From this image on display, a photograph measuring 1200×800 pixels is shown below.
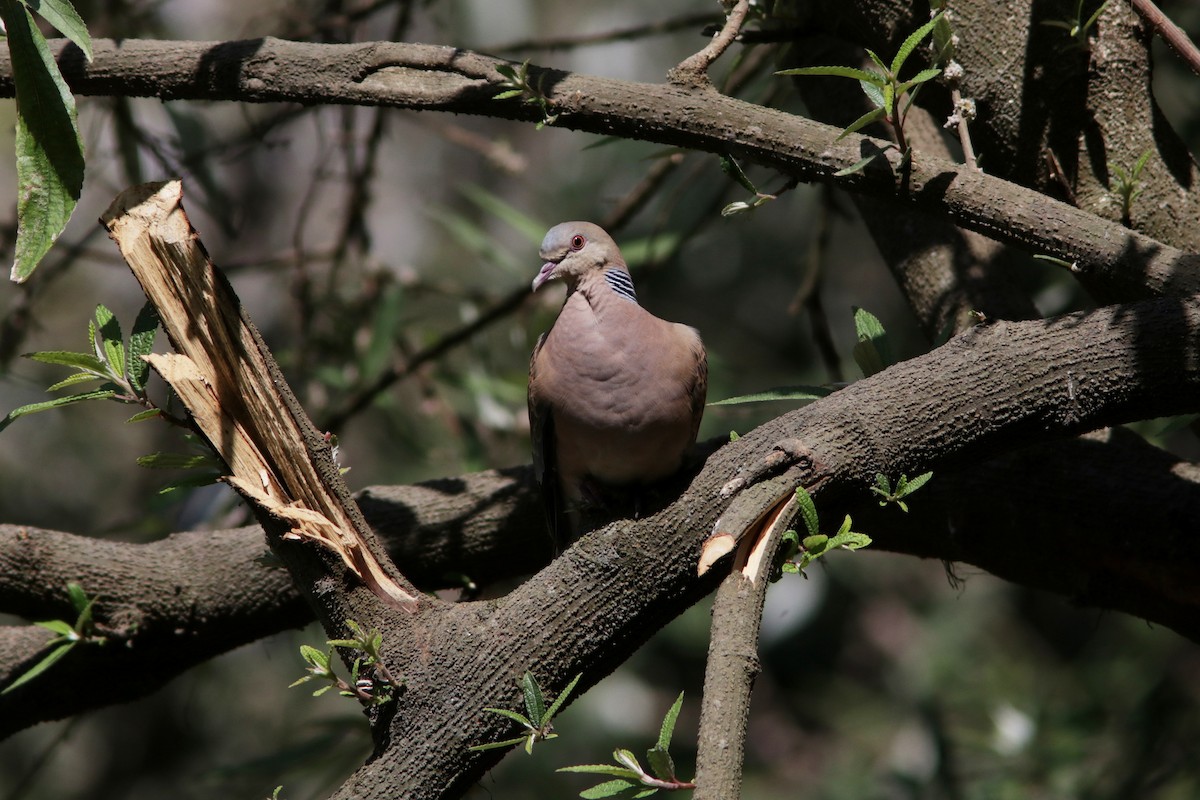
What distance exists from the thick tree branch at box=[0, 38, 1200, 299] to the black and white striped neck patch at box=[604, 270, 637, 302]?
0.69m

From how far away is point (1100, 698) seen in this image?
16.3ft

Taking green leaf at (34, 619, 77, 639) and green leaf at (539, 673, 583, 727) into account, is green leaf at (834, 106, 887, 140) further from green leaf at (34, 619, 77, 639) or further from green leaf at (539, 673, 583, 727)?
green leaf at (34, 619, 77, 639)

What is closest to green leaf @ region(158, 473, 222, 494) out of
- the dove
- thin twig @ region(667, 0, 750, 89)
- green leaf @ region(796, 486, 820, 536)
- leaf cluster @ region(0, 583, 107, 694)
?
leaf cluster @ region(0, 583, 107, 694)

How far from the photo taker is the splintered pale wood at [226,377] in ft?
6.86

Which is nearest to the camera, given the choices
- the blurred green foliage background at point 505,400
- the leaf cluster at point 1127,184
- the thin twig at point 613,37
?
the leaf cluster at point 1127,184

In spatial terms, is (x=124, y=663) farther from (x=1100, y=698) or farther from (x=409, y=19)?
(x=1100, y=698)

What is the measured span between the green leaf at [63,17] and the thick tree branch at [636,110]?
1.79 feet

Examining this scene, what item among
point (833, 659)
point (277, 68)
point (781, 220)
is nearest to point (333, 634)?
point (277, 68)

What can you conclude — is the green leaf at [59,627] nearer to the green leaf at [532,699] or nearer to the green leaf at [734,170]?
the green leaf at [532,699]

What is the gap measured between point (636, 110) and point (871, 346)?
0.72 meters

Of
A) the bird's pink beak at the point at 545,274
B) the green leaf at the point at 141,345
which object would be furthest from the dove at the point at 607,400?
the green leaf at the point at 141,345

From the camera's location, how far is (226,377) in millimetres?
2158

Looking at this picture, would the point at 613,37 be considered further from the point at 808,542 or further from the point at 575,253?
the point at 808,542

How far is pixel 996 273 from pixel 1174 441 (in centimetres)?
480
